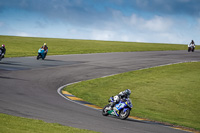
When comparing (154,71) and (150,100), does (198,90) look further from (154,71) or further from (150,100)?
(154,71)

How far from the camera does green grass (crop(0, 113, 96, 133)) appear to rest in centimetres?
868

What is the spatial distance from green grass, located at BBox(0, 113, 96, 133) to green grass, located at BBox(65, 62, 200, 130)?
662cm

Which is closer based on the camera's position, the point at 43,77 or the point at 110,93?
the point at 110,93

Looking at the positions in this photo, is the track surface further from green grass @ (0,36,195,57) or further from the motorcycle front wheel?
green grass @ (0,36,195,57)

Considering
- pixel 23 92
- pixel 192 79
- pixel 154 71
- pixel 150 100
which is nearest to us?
pixel 23 92

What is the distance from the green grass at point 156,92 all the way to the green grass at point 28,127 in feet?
21.7

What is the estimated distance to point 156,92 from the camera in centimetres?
2134

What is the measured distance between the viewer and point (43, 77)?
2417 cm

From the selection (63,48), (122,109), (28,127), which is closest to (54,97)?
(122,109)

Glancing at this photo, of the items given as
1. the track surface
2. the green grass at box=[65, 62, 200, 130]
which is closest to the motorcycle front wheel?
the track surface

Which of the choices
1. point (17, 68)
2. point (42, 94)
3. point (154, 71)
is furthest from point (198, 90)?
point (17, 68)

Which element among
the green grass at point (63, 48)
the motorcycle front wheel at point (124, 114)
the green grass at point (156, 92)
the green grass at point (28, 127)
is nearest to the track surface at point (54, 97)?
the motorcycle front wheel at point (124, 114)

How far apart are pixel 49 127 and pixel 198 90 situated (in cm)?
1480

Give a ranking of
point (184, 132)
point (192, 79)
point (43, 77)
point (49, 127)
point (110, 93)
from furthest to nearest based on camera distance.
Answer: point (192, 79)
point (43, 77)
point (110, 93)
point (184, 132)
point (49, 127)
